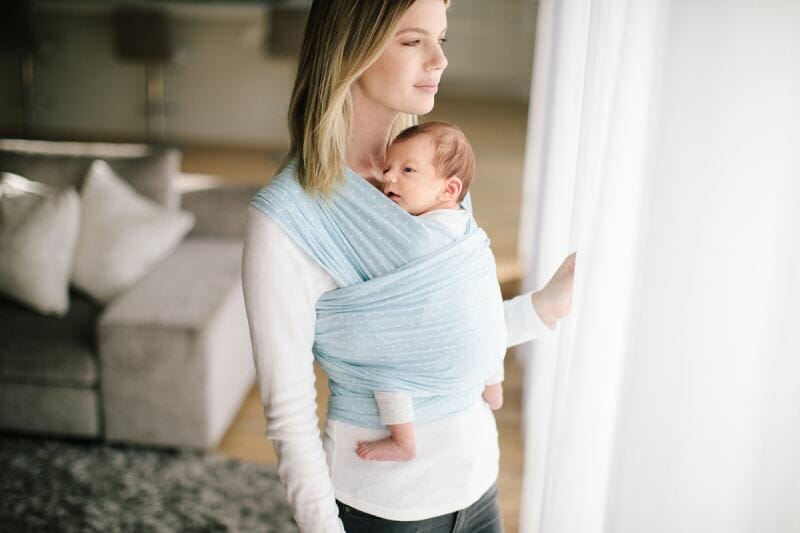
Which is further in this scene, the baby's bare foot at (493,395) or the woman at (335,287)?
the baby's bare foot at (493,395)

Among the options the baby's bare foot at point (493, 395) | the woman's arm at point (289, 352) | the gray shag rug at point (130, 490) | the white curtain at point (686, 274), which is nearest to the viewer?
the white curtain at point (686, 274)

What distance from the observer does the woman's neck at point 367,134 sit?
105cm

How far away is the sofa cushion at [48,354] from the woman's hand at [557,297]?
1.77 m

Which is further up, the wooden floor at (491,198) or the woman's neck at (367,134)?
the woman's neck at (367,134)

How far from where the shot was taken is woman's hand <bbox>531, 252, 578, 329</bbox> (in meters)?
1.05

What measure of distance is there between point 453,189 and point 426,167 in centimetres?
7

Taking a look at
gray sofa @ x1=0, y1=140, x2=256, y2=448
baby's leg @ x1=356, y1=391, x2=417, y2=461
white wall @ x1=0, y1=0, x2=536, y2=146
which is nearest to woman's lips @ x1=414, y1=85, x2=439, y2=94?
baby's leg @ x1=356, y1=391, x2=417, y2=461

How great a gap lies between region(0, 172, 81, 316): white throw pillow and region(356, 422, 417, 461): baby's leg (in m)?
1.88

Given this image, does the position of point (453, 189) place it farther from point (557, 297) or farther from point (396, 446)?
point (396, 446)

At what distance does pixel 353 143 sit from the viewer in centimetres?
106

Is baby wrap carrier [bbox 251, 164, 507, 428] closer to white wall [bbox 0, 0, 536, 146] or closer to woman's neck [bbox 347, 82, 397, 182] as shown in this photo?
woman's neck [bbox 347, 82, 397, 182]

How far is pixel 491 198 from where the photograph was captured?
554 centimetres

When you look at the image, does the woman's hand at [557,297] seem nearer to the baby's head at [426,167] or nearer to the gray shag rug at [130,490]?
the baby's head at [426,167]

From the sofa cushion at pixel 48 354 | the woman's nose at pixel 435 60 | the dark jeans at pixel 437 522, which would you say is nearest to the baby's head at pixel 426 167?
the woman's nose at pixel 435 60
